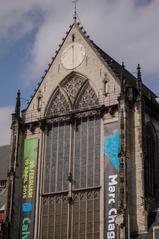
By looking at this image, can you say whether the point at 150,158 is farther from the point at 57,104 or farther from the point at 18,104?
the point at 18,104

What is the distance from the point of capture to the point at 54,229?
107 ft

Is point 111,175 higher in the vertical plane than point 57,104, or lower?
lower

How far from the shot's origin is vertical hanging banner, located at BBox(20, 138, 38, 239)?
33688mm

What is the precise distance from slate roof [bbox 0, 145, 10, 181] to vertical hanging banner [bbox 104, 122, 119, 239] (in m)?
12.6

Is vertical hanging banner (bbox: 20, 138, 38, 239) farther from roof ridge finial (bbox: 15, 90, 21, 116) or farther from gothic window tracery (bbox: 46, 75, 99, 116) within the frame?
gothic window tracery (bbox: 46, 75, 99, 116)

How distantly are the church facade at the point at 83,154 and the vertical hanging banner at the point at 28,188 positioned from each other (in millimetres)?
62

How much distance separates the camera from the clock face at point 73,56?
1441 inches

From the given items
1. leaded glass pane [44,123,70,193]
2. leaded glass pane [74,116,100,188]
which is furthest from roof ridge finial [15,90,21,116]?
leaded glass pane [74,116,100,188]

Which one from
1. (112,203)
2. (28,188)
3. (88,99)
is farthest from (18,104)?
(112,203)

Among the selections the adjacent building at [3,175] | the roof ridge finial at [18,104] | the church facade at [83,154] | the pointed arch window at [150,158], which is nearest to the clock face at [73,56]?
the church facade at [83,154]

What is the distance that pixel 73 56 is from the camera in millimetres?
36906

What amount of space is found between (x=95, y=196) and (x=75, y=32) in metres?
11.5

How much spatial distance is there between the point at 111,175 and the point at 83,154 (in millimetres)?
2582

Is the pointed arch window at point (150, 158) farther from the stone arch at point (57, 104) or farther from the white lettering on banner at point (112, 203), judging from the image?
the stone arch at point (57, 104)
